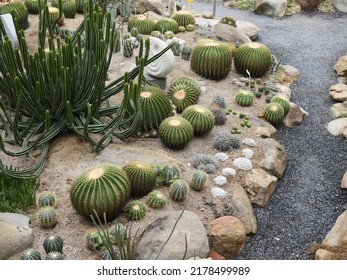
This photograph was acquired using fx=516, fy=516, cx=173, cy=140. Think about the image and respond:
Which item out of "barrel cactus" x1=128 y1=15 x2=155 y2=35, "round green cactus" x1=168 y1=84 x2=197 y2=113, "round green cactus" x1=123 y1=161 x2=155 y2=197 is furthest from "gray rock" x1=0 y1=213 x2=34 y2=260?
"barrel cactus" x1=128 y1=15 x2=155 y2=35

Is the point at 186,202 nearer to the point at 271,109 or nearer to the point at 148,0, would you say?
the point at 271,109

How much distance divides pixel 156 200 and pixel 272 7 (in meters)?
8.36

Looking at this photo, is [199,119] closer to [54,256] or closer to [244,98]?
[244,98]

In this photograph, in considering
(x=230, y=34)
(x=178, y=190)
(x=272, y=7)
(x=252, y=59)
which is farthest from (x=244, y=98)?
(x=272, y=7)

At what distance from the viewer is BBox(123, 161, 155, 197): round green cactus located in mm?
5098

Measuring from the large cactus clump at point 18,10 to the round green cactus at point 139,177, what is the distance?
185 inches

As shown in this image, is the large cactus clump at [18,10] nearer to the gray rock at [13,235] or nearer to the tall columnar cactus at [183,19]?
the tall columnar cactus at [183,19]

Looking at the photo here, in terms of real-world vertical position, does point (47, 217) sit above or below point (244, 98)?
above

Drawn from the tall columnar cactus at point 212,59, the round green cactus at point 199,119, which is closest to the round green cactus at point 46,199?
the round green cactus at point 199,119

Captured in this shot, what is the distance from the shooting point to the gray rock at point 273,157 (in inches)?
242

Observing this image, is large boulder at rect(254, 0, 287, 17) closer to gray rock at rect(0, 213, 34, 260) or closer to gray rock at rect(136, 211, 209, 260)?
gray rock at rect(136, 211, 209, 260)

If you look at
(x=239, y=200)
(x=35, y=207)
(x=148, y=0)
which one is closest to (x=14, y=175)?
(x=35, y=207)

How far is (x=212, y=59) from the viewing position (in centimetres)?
777
